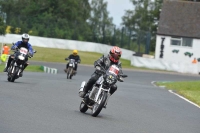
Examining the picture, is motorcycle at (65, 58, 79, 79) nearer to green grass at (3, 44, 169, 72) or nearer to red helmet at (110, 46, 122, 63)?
red helmet at (110, 46, 122, 63)

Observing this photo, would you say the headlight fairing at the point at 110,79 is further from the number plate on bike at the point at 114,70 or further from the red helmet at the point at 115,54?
the red helmet at the point at 115,54

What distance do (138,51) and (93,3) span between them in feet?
241

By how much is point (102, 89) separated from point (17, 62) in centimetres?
1002

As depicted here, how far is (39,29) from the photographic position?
76.9m

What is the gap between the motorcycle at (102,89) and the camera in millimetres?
15562

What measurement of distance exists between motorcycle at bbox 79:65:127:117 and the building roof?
55.6m

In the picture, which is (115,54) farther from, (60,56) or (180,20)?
(180,20)

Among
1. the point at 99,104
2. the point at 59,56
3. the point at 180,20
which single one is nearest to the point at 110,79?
the point at 99,104

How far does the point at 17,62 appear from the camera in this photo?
83.0 ft

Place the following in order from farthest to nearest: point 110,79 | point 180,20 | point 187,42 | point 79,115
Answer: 1. point 180,20
2. point 187,42
3. point 79,115
4. point 110,79

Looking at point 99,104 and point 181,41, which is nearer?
point 99,104

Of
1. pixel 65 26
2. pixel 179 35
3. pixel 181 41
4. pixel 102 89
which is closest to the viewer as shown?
pixel 102 89

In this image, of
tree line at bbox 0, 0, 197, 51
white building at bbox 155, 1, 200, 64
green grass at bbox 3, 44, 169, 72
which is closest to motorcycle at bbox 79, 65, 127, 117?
green grass at bbox 3, 44, 169, 72

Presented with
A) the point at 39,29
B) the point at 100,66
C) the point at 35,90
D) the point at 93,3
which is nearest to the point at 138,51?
the point at 39,29
